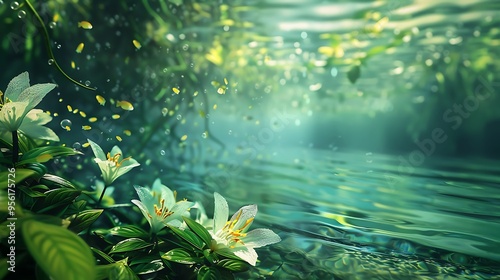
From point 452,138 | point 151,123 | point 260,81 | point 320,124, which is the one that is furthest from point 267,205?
point 452,138

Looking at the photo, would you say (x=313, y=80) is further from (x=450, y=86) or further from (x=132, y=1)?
(x=132, y=1)

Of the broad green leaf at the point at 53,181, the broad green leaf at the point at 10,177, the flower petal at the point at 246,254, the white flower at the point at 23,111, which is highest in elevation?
the white flower at the point at 23,111

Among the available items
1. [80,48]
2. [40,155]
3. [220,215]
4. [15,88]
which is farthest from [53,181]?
[80,48]

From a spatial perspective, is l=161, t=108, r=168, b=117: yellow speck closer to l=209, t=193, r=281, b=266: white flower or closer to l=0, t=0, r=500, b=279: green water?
l=0, t=0, r=500, b=279: green water

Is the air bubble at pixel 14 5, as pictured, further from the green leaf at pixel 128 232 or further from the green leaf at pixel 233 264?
the green leaf at pixel 233 264

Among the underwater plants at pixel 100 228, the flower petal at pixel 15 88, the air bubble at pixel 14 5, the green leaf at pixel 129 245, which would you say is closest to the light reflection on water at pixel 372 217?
the underwater plants at pixel 100 228

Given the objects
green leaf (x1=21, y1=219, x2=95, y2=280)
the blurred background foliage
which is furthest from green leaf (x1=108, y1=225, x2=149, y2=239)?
the blurred background foliage

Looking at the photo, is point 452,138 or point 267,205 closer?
point 267,205
